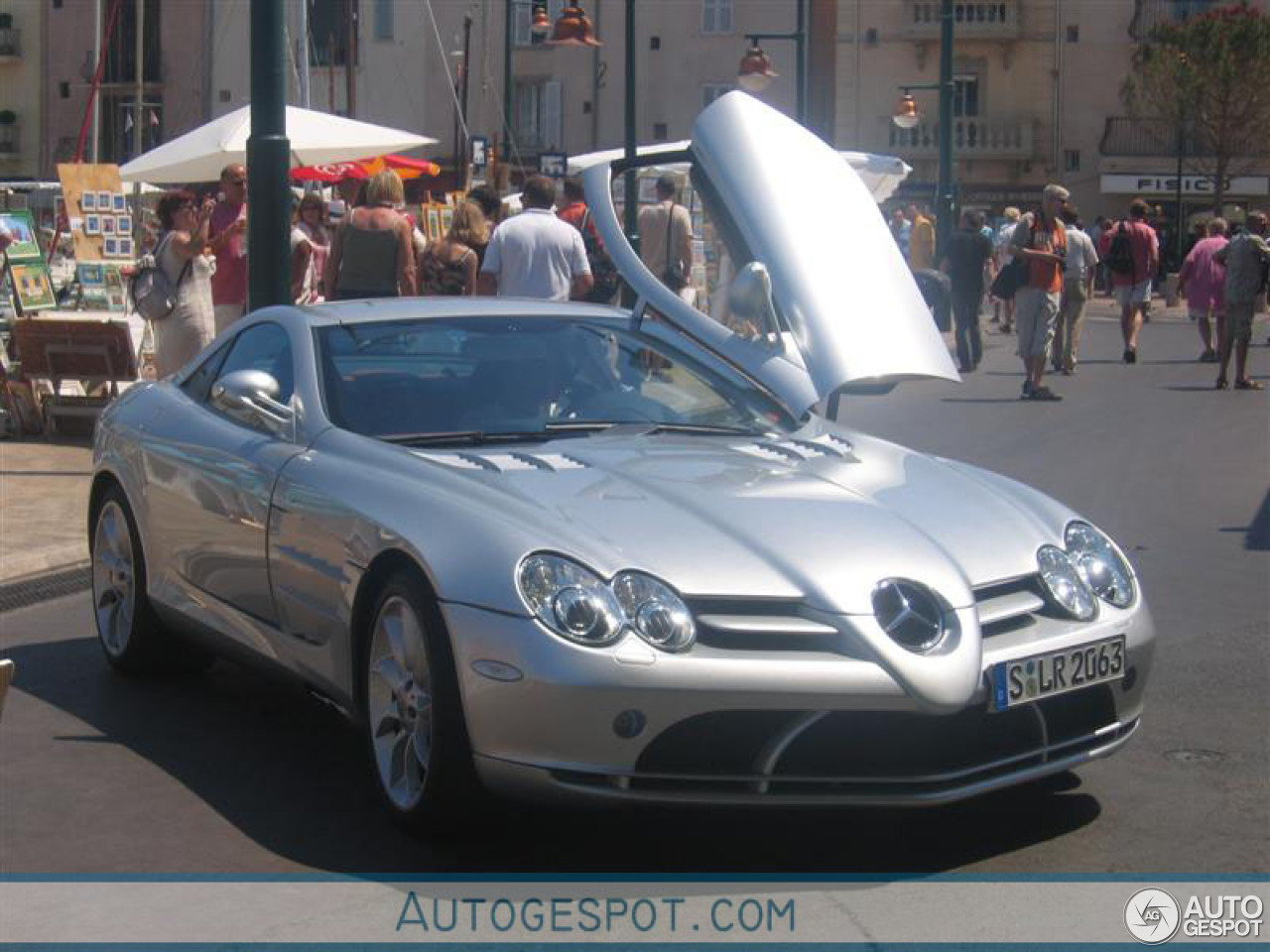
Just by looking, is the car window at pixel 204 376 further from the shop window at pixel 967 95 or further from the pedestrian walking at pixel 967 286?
the shop window at pixel 967 95

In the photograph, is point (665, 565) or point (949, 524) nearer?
point (665, 565)

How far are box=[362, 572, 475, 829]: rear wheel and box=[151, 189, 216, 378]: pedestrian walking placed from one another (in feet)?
24.3

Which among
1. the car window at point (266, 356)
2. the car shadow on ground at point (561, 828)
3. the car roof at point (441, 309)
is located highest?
the car roof at point (441, 309)

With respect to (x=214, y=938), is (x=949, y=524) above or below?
above

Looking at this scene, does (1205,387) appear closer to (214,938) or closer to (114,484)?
(114,484)

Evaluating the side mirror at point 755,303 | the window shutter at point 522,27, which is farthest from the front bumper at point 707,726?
the window shutter at point 522,27

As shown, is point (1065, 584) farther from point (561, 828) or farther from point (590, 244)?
point (590, 244)

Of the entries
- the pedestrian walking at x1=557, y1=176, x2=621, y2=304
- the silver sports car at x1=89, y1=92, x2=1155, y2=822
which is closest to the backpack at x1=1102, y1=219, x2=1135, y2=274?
the pedestrian walking at x1=557, y1=176, x2=621, y2=304

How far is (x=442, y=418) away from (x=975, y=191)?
5349cm

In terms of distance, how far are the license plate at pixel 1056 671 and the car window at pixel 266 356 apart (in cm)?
250

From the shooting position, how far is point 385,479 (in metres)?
5.52

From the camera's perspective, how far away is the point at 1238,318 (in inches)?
775

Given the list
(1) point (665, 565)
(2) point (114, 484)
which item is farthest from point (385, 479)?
(2) point (114, 484)

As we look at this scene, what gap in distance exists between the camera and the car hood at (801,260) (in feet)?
23.5
